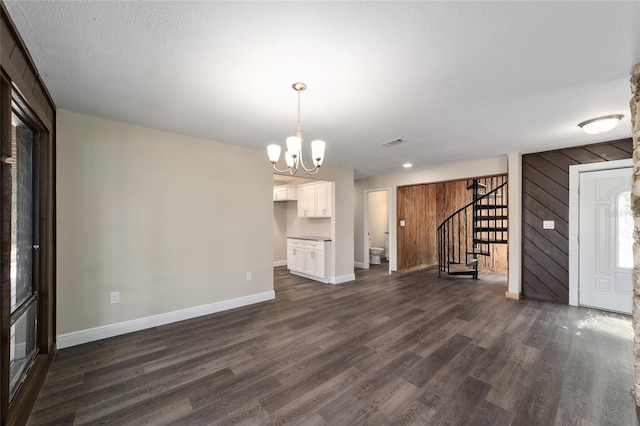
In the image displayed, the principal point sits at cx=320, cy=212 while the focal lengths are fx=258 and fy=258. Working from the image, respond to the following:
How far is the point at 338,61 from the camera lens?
71.8 inches

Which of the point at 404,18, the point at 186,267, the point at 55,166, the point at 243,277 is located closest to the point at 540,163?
the point at 404,18

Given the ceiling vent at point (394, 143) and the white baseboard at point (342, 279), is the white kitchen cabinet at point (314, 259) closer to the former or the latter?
the white baseboard at point (342, 279)

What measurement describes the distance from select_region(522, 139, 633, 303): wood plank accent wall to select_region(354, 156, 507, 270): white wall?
1.70 ft

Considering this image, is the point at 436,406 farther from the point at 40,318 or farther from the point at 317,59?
the point at 40,318

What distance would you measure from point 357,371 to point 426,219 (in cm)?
607

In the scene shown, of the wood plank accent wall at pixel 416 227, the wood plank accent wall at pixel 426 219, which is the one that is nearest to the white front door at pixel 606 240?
the wood plank accent wall at pixel 426 219

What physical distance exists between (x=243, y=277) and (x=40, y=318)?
6.99 ft

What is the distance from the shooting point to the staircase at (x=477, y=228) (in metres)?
5.59

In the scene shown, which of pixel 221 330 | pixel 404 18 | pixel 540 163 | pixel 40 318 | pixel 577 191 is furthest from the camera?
pixel 540 163

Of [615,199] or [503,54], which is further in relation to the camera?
[615,199]

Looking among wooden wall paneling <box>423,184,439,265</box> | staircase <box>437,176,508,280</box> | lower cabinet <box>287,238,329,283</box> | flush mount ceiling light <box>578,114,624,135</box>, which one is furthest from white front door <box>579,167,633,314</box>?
lower cabinet <box>287,238,329,283</box>

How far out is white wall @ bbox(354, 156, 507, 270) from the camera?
480cm

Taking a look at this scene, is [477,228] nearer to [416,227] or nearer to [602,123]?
[416,227]

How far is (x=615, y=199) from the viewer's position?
3.69 meters
